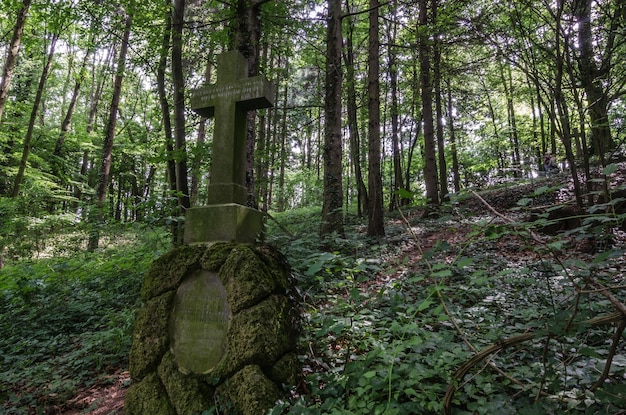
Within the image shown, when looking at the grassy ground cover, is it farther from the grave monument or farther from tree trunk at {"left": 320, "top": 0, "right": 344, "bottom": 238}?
tree trunk at {"left": 320, "top": 0, "right": 344, "bottom": 238}

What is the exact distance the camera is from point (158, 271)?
11.2 ft

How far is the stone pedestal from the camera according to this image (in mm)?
3480

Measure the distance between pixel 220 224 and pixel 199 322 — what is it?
98cm

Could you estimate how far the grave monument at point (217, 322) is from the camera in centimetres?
278

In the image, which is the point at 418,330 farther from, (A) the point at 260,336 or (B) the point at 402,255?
(B) the point at 402,255

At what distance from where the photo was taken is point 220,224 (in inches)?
139

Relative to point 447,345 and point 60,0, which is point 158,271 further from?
point 60,0

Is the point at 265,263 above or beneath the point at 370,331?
above

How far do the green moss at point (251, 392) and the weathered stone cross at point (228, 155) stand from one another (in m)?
1.29

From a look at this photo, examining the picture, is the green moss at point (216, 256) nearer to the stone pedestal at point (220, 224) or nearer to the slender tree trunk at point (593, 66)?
the stone pedestal at point (220, 224)

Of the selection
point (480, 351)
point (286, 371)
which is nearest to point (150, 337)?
point (286, 371)

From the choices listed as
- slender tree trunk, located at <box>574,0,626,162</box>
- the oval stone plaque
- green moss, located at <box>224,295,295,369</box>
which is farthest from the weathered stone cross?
slender tree trunk, located at <box>574,0,626,162</box>

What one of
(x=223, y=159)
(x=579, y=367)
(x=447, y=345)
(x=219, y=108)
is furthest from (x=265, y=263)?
(x=579, y=367)

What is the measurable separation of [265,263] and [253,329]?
645mm
